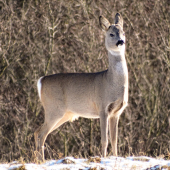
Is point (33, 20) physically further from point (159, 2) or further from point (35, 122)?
point (159, 2)

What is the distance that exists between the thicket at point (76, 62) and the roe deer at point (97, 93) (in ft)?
11.9

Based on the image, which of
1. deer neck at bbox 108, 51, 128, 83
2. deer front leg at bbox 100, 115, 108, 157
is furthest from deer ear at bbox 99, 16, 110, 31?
deer front leg at bbox 100, 115, 108, 157

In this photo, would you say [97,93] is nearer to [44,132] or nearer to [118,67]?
[118,67]

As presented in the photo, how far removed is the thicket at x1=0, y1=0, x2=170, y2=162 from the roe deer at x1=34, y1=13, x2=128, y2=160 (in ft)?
11.9

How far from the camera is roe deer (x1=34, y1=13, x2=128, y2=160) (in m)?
5.88

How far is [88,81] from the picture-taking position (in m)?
6.54

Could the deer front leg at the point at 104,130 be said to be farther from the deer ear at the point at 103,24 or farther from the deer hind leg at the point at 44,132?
the deer ear at the point at 103,24

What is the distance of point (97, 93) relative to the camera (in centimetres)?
616

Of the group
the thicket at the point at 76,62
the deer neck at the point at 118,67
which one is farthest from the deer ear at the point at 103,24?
the thicket at the point at 76,62

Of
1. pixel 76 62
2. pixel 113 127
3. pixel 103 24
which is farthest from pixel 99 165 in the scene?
pixel 76 62

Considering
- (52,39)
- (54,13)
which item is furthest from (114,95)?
(54,13)

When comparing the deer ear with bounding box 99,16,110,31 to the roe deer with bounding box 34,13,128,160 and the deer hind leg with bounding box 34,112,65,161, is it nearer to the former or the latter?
the roe deer with bounding box 34,13,128,160

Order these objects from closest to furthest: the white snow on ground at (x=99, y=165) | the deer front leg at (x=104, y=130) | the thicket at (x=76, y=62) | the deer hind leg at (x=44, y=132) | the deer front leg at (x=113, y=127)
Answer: the white snow on ground at (x=99, y=165), the deer front leg at (x=104, y=130), the deer front leg at (x=113, y=127), the deer hind leg at (x=44, y=132), the thicket at (x=76, y=62)

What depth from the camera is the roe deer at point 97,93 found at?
5875mm
